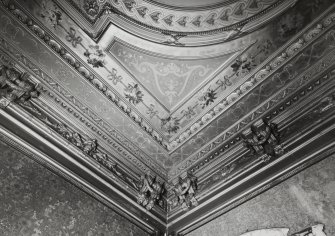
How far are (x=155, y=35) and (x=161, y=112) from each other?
3.91 feet

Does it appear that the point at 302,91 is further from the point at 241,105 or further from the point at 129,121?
the point at 129,121

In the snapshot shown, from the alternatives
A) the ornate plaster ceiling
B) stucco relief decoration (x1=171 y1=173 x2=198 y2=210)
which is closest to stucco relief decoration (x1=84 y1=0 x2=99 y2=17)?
the ornate plaster ceiling

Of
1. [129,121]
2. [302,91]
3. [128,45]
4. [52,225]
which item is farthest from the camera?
[129,121]

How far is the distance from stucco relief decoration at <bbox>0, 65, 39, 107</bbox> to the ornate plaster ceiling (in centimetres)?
13

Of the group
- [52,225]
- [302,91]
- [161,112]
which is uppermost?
[161,112]

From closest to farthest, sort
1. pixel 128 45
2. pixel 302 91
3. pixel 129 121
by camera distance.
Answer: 1. pixel 302 91
2. pixel 128 45
3. pixel 129 121

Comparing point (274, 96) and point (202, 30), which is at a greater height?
point (202, 30)

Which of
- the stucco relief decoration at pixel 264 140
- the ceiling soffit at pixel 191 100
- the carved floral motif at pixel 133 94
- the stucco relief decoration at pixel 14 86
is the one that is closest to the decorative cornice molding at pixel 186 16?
the ceiling soffit at pixel 191 100

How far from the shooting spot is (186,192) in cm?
483

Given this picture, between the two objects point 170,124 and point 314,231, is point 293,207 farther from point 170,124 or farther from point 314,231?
point 170,124

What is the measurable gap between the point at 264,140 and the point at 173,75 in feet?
5.45

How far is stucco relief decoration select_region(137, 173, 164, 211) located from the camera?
4688 mm

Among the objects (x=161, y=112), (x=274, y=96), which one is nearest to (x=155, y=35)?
(x=161, y=112)

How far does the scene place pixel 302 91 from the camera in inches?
166
